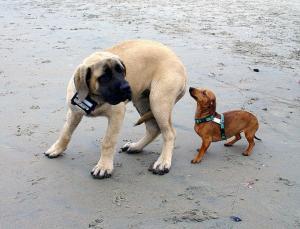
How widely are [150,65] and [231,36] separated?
6.04 metres

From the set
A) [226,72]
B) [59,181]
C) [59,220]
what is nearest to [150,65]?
[59,181]

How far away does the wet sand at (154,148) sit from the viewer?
3.73 metres

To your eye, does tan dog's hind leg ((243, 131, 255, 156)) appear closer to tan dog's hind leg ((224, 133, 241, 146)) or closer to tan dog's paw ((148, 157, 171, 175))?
tan dog's hind leg ((224, 133, 241, 146))

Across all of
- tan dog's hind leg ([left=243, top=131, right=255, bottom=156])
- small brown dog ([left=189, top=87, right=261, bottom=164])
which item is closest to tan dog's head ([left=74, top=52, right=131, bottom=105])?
small brown dog ([left=189, top=87, right=261, bottom=164])

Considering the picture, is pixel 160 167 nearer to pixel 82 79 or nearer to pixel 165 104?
pixel 165 104

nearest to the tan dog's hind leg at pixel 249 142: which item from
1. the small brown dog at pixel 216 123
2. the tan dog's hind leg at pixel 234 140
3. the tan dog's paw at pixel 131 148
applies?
the small brown dog at pixel 216 123

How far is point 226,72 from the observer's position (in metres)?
7.73

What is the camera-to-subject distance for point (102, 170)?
4324 mm

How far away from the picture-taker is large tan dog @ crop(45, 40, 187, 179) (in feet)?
13.3

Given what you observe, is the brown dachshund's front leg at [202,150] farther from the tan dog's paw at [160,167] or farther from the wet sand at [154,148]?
the tan dog's paw at [160,167]

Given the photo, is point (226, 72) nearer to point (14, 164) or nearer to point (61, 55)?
point (61, 55)

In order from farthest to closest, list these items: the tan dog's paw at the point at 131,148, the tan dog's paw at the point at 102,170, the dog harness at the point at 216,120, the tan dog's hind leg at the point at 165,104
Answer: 1. the tan dog's paw at the point at 131,148
2. the dog harness at the point at 216,120
3. the tan dog's hind leg at the point at 165,104
4. the tan dog's paw at the point at 102,170

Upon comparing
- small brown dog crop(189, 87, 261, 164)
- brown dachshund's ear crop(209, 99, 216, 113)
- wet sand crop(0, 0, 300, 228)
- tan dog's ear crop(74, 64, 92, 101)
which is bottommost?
wet sand crop(0, 0, 300, 228)

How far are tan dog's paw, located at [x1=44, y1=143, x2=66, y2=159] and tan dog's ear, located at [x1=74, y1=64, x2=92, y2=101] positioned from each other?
2.52 ft
